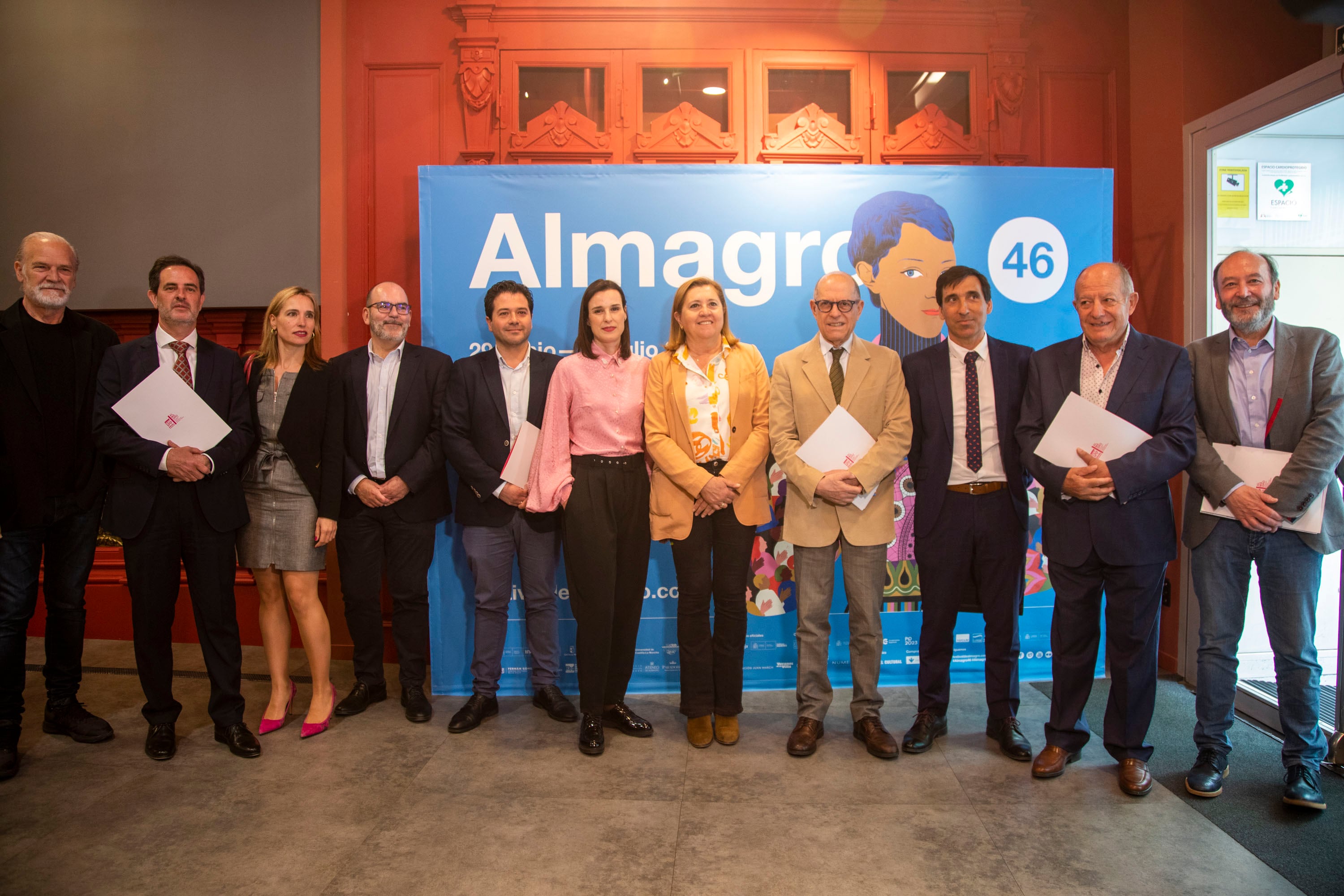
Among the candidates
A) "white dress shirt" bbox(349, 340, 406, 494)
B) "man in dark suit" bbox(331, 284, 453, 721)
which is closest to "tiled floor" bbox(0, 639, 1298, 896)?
"man in dark suit" bbox(331, 284, 453, 721)

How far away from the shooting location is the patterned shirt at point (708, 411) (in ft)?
9.87

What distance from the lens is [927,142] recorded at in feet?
13.8

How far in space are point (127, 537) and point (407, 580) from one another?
41.5 inches

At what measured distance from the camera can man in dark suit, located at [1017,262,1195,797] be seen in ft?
8.71

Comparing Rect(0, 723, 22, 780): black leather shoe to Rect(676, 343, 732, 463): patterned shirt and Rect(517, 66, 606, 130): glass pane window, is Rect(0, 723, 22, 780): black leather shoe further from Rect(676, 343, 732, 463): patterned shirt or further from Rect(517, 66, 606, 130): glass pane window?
Rect(517, 66, 606, 130): glass pane window

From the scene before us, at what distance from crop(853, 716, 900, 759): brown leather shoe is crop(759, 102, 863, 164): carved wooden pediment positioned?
2.85 meters

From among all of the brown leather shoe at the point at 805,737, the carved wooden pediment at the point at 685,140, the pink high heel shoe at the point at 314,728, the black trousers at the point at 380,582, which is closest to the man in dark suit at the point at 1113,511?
the brown leather shoe at the point at 805,737

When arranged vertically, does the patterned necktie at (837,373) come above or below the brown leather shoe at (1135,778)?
above

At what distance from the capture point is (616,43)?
13.7ft

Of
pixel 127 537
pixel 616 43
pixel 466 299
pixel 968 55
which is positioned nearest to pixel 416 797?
pixel 127 537

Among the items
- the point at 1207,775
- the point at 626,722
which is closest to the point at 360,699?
the point at 626,722

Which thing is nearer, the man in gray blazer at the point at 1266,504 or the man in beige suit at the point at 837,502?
the man in gray blazer at the point at 1266,504

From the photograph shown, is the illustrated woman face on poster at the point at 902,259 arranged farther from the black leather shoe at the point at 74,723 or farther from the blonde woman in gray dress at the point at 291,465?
the black leather shoe at the point at 74,723

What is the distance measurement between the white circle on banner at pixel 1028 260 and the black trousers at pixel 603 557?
2.01 meters
